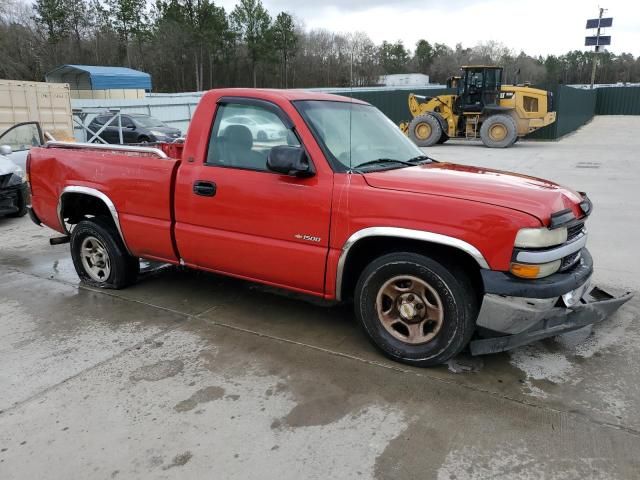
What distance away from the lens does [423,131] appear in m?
20.9

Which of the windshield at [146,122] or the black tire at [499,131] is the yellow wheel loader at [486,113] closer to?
the black tire at [499,131]

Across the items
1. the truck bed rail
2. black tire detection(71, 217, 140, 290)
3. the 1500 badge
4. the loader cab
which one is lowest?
black tire detection(71, 217, 140, 290)

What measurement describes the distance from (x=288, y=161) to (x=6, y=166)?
706 cm

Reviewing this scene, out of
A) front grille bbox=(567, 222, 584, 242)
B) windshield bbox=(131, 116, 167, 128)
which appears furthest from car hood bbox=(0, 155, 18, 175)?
windshield bbox=(131, 116, 167, 128)

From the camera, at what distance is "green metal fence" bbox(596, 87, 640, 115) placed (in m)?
38.4

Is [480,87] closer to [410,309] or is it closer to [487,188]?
[487,188]

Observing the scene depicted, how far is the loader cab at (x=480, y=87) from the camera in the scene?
773 inches

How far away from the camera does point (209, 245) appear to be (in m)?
4.32

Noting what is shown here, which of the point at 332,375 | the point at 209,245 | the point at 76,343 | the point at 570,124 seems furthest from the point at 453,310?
the point at 570,124

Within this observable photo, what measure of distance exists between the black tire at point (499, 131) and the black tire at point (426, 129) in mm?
1739

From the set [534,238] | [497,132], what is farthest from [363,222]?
[497,132]

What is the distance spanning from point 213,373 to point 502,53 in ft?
295

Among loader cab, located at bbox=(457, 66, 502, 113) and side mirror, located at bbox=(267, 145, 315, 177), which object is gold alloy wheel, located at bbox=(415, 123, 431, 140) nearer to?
loader cab, located at bbox=(457, 66, 502, 113)

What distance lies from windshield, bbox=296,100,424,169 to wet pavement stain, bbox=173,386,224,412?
177 cm
